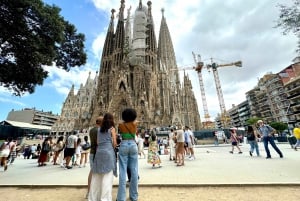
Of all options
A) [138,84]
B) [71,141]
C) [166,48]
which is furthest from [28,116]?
[71,141]

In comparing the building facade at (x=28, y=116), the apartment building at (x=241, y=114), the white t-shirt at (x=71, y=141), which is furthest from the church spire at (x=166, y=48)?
the white t-shirt at (x=71, y=141)

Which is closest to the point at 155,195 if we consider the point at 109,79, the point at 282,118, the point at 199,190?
the point at 199,190

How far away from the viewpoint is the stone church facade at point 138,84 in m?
36.3

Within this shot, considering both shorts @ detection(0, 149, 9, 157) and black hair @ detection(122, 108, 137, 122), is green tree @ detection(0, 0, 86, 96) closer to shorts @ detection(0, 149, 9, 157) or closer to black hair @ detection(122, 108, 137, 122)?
shorts @ detection(0, 149, 9, 157)

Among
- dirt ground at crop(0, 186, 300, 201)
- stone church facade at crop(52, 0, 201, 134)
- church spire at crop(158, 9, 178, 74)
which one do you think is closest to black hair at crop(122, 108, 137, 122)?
dirt ground at crop(0, 186, 300, 201)

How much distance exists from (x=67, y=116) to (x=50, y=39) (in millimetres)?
57298

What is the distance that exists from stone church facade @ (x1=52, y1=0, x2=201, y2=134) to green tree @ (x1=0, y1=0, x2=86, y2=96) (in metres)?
25.0

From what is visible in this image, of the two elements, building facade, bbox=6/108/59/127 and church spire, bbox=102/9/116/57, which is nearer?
church spire, bbox=102/9/116/57

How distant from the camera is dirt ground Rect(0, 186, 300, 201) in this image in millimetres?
3285

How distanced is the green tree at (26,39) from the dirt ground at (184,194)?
7.38 metres

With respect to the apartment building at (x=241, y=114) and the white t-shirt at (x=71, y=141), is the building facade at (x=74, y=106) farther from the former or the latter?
the apartment building at (x=241, y=114)

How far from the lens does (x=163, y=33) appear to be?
65.4 meters

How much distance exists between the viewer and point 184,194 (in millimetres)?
3549

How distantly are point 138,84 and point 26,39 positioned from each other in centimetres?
3047
